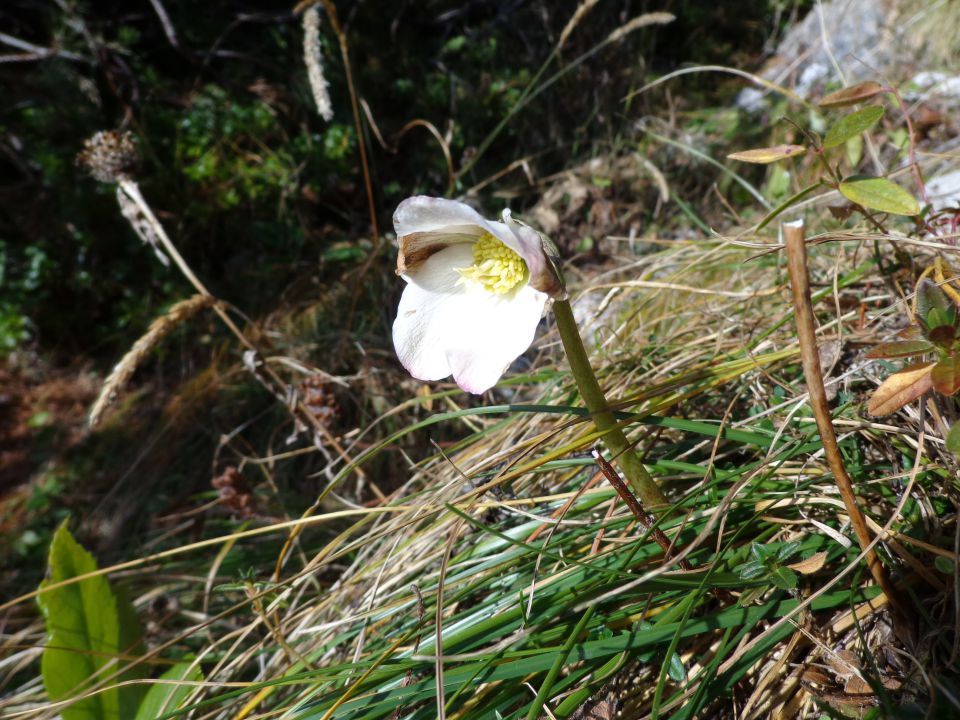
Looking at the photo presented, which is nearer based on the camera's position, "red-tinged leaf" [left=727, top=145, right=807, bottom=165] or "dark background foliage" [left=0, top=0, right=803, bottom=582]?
"red-tinged leaf" [left=727, top=145, right=807, bottom=165]

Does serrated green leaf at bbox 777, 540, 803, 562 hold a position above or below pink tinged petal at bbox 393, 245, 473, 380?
below

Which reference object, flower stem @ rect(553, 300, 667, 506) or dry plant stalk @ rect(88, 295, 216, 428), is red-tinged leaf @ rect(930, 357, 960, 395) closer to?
flower stem @ rect(553, 300, 667, 506)

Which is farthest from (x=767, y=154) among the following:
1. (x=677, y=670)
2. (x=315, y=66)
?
(x=315, y=66)

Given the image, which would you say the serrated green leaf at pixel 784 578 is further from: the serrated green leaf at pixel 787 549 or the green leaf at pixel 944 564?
the green leaf at pixel 944 564

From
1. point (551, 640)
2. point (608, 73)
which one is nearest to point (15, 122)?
point (608, 73)

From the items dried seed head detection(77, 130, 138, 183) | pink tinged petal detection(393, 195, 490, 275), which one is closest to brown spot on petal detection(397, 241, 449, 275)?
pink tinged petal detection(393, 195, 490, 275)

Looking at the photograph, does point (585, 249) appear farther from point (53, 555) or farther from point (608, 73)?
point (53, 555)

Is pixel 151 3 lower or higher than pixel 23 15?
lower
